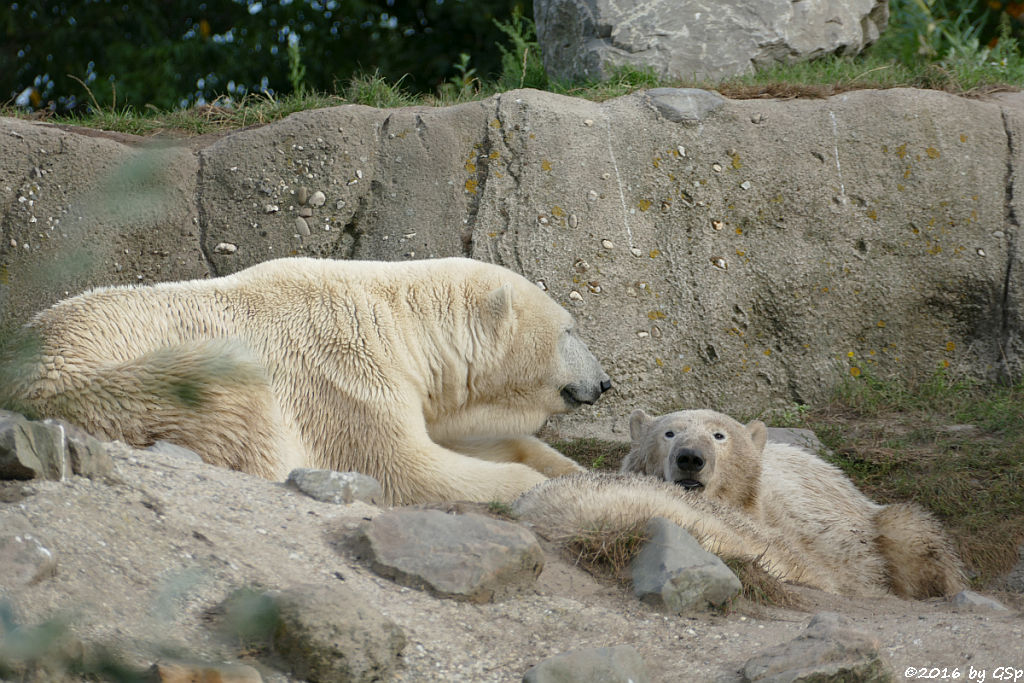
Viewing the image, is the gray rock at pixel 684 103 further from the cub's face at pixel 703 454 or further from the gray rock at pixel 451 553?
the gray rock at pixel 451 553

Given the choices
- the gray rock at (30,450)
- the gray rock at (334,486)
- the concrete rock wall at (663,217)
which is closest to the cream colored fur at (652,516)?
the gray rock at (334,486)

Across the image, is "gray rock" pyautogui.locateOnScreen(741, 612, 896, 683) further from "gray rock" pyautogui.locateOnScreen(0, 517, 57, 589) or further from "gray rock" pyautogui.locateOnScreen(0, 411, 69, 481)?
"gray rock" pyautogui.locateOnScreen(0, 411, 69, 481)

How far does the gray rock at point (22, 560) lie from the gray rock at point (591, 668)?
3.34 feet

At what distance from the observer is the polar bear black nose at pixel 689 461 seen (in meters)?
4.13

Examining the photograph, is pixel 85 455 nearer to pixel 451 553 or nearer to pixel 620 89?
pixel 451 553

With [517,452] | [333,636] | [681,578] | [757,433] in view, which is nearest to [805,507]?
[757,433]

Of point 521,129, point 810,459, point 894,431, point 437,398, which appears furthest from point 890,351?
point 437,398

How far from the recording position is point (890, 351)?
19.7ft

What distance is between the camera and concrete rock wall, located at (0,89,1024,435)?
576 centimetres

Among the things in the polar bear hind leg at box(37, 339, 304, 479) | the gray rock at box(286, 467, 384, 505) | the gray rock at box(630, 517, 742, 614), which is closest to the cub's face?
the gray rock at box(630, 517, 742, 614)

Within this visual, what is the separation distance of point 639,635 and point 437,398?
2009 millimetres

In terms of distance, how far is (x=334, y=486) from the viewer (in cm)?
315

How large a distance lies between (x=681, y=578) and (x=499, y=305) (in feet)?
6.20

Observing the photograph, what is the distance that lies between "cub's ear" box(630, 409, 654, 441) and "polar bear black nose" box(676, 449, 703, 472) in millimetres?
508
